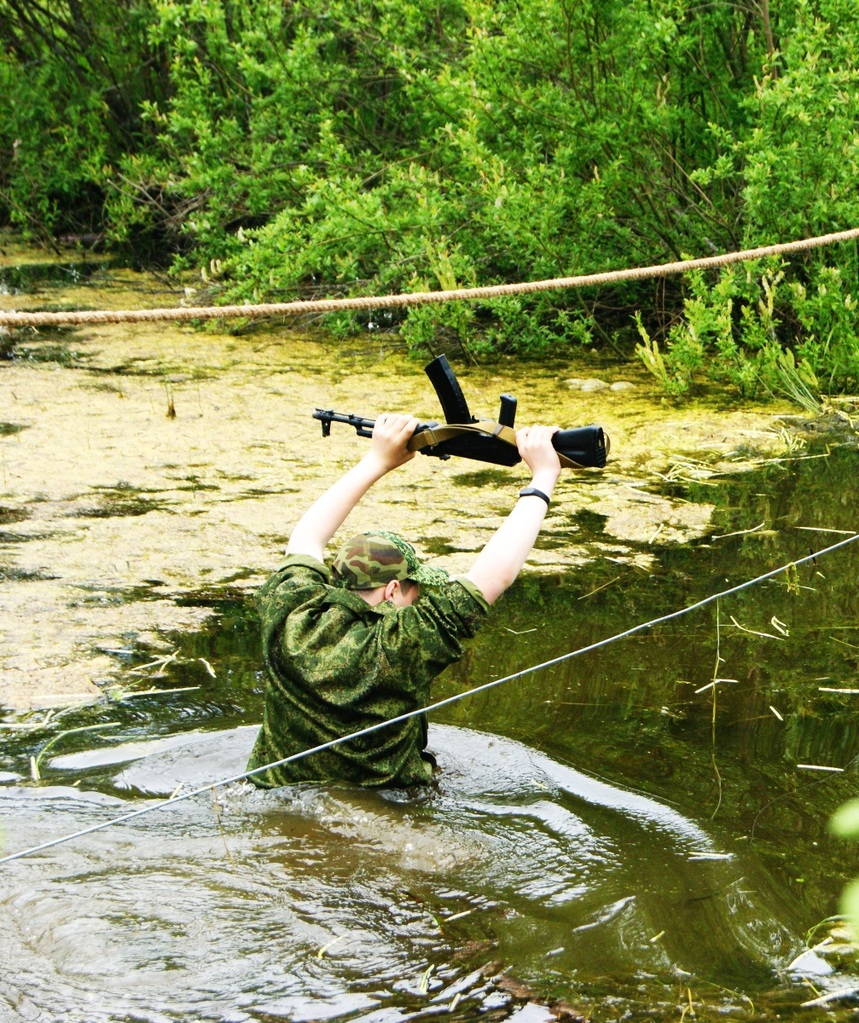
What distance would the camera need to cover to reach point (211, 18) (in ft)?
28.6

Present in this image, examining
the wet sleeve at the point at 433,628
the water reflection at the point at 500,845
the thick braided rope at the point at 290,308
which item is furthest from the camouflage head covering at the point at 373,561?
the thick braided rope at the point at 290,308

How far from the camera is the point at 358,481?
304 centimetres

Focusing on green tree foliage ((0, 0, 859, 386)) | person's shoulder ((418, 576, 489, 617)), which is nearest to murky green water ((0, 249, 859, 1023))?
person's shoulder ((418, 576, 489, 617))

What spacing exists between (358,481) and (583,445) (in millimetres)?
588

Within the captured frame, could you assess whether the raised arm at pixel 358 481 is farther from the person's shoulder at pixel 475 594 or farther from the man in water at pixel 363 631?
the person's shoulder at pixel 475 594

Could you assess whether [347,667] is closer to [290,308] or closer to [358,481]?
[358,481]

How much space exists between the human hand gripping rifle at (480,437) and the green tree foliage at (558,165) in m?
4.30

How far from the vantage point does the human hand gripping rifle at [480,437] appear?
2.76 metres

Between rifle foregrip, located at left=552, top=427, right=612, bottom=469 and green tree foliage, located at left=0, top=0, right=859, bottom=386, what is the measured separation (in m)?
4.42

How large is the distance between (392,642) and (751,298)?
4.83 m

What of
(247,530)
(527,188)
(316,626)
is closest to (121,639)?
(247,530)

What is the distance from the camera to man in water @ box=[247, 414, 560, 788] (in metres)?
2.83

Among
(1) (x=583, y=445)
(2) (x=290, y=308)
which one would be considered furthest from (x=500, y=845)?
(2) (x=290, y=308)

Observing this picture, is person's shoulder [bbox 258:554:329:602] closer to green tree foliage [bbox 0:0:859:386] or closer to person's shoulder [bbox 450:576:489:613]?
person's shoulder [bbox 450:576:489:613]
